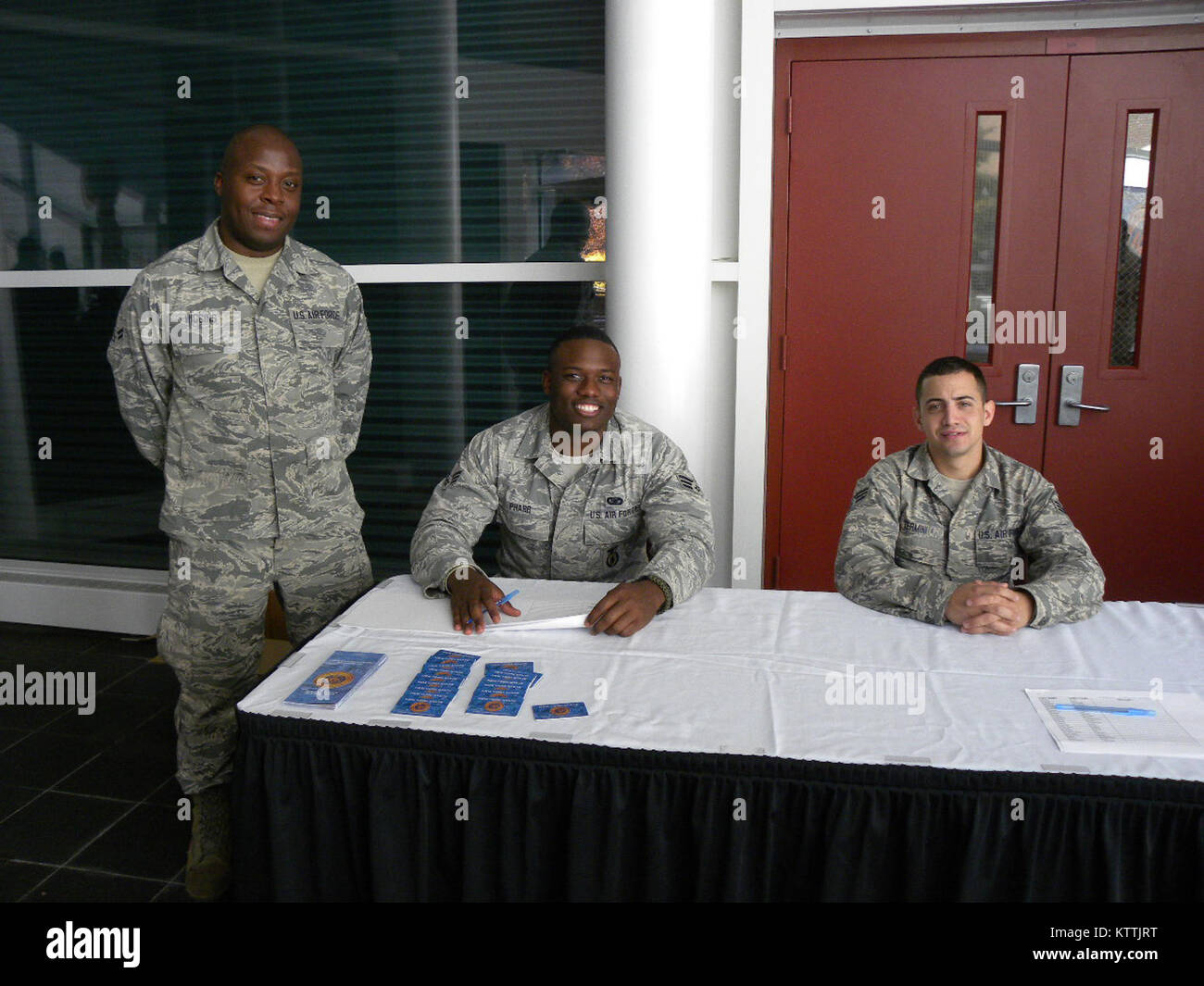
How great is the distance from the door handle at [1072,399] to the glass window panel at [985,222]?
0.25 meters

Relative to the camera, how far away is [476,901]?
1396mm

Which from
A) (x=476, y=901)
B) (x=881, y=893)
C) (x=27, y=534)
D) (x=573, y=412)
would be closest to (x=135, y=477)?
(x=27, y=534)

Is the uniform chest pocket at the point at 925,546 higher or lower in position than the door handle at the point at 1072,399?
lower

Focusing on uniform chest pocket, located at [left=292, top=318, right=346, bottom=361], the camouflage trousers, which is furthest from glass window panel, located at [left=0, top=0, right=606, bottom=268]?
the camouflage trousers

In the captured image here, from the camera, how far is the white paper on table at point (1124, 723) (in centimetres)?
130

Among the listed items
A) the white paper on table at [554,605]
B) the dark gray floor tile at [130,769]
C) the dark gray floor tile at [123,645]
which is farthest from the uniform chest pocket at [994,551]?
the dark gray floor tile at [123,645]

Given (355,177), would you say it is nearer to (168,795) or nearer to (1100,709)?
(168,795)

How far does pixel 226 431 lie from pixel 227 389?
0.10 meters

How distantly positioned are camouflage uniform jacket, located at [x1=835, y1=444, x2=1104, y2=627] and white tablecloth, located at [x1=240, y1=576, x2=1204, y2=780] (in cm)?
14

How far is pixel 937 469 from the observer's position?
215cm

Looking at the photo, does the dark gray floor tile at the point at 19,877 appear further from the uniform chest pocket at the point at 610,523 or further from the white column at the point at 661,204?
the white column at the point at 661,204

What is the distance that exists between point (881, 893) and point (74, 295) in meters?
3.82

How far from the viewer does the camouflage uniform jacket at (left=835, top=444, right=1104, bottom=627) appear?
2018 mm

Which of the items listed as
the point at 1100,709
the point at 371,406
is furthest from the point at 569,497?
the point at 371,406
